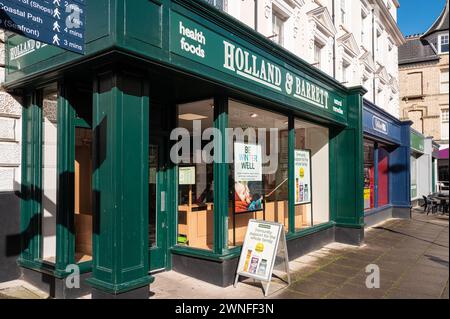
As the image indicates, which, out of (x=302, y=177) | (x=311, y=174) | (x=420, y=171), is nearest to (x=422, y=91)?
(x=420, y=171)

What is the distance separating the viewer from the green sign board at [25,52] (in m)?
4.62

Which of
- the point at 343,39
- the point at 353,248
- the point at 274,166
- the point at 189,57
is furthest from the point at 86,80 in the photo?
the point at 343,39

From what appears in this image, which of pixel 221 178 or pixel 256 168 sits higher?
pixel 256 168

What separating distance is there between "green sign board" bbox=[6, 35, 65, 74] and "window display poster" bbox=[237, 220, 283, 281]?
3.69 meters

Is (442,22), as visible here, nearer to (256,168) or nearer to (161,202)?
(256,168)

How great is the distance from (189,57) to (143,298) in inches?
118

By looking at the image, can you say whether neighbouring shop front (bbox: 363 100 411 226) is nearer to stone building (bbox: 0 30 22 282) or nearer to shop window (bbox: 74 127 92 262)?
shop window (bbox: 74 127 92 262)

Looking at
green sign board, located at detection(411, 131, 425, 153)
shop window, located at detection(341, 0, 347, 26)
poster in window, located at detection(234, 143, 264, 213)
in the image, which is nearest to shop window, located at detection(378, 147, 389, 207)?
green sign board, located at detection(411, 131, 425, 153)

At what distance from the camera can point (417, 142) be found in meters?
17.9

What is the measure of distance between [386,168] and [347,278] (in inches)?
394

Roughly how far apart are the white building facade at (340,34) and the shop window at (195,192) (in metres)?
2.02

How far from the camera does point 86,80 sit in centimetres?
498

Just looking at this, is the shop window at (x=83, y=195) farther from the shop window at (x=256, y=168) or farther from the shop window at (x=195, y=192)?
the shop window at (x=256, y=168)

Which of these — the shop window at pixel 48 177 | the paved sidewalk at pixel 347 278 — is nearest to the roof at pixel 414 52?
the paved sidewalk at pixel 347 278
